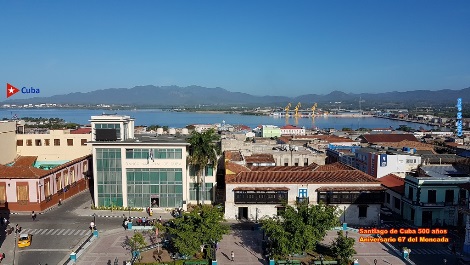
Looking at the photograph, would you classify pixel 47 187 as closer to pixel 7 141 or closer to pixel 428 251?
pixel 7 141

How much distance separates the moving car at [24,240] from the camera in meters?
34.2

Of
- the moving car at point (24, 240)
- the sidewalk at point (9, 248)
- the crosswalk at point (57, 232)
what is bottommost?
the crosswalk at point (57, 232)

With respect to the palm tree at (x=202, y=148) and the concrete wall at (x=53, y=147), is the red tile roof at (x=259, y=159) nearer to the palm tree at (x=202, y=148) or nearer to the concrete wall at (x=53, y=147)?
the palm tree at (x=202, y=148)

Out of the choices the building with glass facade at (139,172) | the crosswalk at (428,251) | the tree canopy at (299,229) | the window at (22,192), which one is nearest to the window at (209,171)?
the building with glass facade at (139,172)

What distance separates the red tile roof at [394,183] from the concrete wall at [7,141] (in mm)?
51708

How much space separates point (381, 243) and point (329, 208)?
691 cm

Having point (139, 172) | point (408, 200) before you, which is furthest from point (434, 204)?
point (139, 172)

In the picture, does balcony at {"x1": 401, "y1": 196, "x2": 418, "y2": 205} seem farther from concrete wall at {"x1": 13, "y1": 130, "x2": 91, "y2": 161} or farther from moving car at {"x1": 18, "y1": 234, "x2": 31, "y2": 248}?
concrete wall at {"x1": 13, "y1": 130, "x2": 91, "y2": 161}

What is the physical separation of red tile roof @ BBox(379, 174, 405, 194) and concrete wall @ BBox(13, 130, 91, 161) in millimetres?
43983

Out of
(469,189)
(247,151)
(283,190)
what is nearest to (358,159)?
(247,151)

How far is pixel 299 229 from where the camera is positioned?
1192 inches

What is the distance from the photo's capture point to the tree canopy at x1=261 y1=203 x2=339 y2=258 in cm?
2984

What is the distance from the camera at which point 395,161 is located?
5334 cm

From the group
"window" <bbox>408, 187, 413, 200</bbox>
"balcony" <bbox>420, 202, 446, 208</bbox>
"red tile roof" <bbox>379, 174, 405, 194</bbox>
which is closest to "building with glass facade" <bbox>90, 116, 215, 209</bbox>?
"red tile roof" <bbox>379, 174, 405, 194</bbox>
